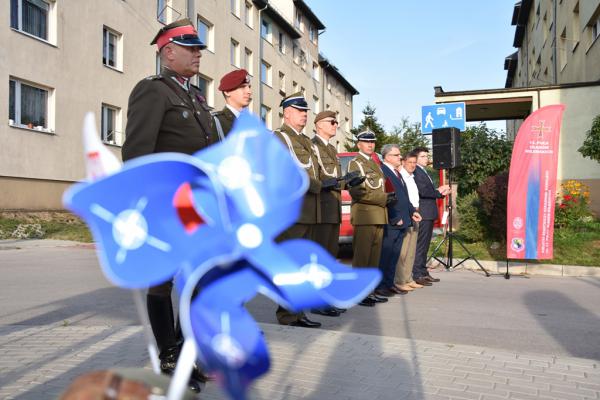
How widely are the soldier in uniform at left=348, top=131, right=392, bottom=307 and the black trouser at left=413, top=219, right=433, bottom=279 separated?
1.88 m

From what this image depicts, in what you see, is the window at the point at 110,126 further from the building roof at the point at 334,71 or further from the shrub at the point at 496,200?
the building roof at the point at 334,71

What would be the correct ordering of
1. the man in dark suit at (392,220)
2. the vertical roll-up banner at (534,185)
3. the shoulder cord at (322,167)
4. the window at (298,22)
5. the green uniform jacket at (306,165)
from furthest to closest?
the window at (298,22), the vertical roll-up banner at (534,185), the man in dark suit at (392,220), the shoulder cord at (322,167), the green uniform jacket at (306,165)

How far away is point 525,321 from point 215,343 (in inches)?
216

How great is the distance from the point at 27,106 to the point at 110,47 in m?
4.55

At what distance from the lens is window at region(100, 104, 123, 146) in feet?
65.7

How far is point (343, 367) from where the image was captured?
3848mm

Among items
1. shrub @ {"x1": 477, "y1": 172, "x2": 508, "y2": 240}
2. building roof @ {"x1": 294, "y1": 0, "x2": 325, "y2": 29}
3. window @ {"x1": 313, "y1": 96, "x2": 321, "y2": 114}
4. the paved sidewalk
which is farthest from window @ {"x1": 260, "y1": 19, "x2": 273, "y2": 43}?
the paved sidewalk

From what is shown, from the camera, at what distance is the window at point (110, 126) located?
65.7 ft

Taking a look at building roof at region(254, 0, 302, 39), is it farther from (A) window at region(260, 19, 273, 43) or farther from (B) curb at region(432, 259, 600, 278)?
(B) curb at region(432, 259, 600, 278)

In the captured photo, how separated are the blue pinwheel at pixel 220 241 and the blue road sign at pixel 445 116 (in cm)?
1313

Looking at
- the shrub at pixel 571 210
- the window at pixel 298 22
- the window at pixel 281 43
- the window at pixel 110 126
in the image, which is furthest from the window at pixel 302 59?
the shrub at pixel 571 210

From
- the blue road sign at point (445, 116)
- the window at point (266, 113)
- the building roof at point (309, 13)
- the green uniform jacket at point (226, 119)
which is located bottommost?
the green uniform jacket at point (226, 119)

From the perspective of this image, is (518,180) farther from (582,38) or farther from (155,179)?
(582,38)

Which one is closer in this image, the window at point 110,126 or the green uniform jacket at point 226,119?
the green uniform jacket at point 226,119
